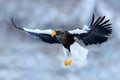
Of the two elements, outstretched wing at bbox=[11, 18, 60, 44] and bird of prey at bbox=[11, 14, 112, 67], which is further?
outstretched wing at bbox=[11, 18, 60, 44]

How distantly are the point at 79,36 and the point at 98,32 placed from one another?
80 mm

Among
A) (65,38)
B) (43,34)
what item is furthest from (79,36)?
(43,34)

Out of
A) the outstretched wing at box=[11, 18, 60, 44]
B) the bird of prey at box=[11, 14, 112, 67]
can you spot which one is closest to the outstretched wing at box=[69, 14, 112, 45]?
the bird of prey at box=[11, 14, 112, 67]

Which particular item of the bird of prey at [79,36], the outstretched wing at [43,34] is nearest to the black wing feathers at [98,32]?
the bird of prey at [79,36]

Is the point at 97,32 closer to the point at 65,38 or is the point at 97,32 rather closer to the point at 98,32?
the point at 98,32

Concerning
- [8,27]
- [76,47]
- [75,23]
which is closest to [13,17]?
[8,27]

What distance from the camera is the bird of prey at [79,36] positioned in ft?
5.33

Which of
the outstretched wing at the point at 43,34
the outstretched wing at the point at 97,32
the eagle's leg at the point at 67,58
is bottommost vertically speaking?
the eagle's leg at the point at 67,58

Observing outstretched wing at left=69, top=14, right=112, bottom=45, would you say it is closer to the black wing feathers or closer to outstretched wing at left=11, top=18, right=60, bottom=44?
the black wing feathers

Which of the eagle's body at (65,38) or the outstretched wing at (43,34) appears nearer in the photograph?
the eagle's body at (65,38)

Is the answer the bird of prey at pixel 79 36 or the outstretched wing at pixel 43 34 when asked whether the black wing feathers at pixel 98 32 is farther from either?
the outstretched wing at pixel 43 34

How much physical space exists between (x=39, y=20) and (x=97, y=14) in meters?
0.28

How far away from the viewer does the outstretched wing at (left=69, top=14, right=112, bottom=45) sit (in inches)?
63.8

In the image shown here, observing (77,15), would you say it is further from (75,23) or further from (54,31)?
(54,31)
